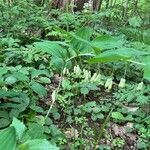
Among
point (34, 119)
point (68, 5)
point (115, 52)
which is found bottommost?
point (34, 119)

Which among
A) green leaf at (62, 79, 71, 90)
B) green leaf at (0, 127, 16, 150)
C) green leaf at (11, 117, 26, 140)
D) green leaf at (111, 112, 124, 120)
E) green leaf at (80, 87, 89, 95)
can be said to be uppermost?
A: green leaf at (0, 127, 16, 150)

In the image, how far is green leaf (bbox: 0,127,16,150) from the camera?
857mm

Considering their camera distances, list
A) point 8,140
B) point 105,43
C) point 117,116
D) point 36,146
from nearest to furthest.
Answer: point 8,140
point 36,146
point 105,43
point 117,116

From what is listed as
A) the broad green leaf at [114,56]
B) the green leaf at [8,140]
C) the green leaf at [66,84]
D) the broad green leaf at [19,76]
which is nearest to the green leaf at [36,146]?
the green leaf at [8,140]

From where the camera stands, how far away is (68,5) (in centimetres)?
474

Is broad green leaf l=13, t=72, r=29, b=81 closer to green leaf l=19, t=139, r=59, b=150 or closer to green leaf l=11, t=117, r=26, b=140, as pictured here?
green leaf l=11, t=117, r=26, b=140

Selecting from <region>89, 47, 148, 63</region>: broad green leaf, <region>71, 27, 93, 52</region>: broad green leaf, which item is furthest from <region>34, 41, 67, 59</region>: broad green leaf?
<region>89, 47, 148, 63</region>: broad green leaf

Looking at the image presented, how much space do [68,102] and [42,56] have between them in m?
0.57

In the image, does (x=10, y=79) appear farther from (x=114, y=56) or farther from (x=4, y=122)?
(x=114, y=56)

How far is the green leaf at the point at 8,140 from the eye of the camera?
33.7 inches

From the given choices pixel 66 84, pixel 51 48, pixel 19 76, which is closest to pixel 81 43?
pixel 51 48

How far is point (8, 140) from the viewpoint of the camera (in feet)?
2.86

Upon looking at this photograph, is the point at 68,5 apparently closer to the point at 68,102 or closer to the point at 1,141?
the point at 68,102

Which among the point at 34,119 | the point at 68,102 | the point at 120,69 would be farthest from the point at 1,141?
the point at 120,69
